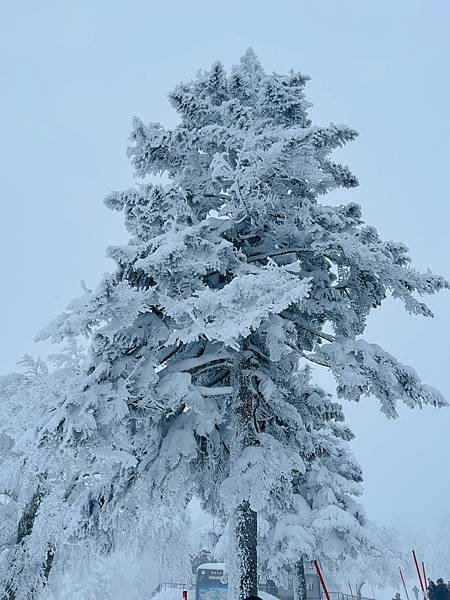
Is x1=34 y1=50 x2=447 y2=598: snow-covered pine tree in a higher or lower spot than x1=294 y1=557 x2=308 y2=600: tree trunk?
higher

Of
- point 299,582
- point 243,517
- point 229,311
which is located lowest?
Result: point 243,517

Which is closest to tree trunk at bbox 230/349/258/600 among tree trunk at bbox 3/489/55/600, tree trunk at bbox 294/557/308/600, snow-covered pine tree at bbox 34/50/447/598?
snow-covered pine tree at bbox 34/50/447/598

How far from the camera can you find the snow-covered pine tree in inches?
303

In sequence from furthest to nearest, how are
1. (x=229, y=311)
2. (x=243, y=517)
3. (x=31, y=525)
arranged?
(x=31, y=525), (x=243, y=517), (x=229, y=311)

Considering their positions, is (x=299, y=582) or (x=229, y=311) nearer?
(x=229, y=311)

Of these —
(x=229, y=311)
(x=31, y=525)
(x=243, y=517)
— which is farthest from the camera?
(x=31, y=525)

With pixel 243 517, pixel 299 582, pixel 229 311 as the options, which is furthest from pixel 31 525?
pixel 229 311

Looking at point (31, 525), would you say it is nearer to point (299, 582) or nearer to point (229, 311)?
point (299, 582)

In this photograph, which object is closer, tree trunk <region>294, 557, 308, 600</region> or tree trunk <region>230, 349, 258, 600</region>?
tree trunk <region>230, 349, 258, 600</region>

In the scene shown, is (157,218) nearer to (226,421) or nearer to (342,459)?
(226,421)

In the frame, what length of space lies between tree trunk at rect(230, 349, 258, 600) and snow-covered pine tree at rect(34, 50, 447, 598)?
28 mm

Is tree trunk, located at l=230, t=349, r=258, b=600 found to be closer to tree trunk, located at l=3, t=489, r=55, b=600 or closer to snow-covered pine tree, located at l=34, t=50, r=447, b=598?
snow-covered pine tree, located at l=34, t=50, r=447, b=598

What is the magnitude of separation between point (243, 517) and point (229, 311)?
4.03 m

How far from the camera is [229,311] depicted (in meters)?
7.57
